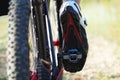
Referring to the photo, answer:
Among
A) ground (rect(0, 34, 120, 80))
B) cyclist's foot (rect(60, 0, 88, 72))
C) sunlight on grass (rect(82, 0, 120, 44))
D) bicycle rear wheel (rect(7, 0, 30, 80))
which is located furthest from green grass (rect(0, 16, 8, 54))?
bicycle rear wheel (rect(7, 0, 30, 80))

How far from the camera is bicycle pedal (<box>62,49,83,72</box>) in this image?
2.94 metres

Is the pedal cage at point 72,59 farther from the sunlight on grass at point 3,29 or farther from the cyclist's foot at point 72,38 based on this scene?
the sunlight on grass at point 3,29

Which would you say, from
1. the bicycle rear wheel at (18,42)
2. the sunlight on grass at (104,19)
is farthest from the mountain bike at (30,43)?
the sunlight on grass at (104,19)

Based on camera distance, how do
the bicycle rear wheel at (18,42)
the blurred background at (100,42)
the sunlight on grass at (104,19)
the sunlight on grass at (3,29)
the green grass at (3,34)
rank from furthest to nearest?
the sunlight on grass at (104,19) < the sunlight on grass at (3,29) < the green grass at (3,34) < the blurred background at (100,42) < the bicycle rear wheel at (18,42)

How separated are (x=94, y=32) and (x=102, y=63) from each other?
2.92 m

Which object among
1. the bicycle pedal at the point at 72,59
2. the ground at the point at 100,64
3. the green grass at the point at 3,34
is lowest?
the ground at the point at 100,64

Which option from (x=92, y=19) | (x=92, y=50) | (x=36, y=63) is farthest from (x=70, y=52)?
(x=92, y=19)

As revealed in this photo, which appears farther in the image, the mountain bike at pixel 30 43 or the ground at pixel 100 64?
the ground at pixel 100 64

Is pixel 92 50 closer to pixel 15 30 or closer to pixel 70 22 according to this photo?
pixel 70 22

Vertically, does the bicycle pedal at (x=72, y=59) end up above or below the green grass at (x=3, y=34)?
below

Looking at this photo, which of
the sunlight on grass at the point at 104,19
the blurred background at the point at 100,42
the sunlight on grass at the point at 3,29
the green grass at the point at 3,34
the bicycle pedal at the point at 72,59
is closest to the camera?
the bicycle pedal at the point at 72,59

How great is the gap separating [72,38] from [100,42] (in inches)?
202

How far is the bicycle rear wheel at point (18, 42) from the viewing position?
A: 245cm

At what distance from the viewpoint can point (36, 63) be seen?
2.75m
